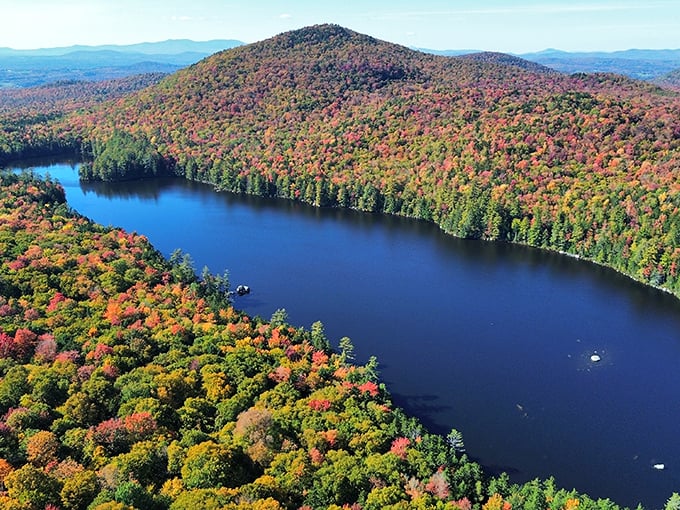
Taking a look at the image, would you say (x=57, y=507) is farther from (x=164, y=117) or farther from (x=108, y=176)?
(x=164, y=117)

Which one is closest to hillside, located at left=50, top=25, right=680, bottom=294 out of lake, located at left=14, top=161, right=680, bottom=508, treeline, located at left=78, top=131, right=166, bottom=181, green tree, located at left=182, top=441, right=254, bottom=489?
treeline, located at left=78, top=131, right=166, bottom=181

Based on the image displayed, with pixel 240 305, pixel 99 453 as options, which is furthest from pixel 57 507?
pixel 240 305

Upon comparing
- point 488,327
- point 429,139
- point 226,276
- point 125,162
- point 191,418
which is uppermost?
point 429,139

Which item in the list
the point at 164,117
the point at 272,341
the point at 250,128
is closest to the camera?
the point at 272,341

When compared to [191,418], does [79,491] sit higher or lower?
higher

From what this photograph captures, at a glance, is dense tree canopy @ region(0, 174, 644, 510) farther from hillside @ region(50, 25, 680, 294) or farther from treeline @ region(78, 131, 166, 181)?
treeline @ region(78, 131, 166, 181)

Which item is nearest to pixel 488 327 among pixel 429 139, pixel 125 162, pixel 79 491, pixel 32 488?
pixel 79 491

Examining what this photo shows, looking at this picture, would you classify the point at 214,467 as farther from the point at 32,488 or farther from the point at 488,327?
the point at 488,327
